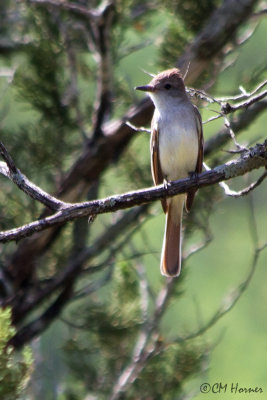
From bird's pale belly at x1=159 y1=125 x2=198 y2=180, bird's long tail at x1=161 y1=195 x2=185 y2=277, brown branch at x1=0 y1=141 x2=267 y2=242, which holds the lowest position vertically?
brown branch at x1=0 y1=141 x2=267 y2=242

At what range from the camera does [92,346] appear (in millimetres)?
4281

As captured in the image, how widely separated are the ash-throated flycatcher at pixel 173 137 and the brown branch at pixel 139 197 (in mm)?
1065

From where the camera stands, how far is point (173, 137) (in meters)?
4.32

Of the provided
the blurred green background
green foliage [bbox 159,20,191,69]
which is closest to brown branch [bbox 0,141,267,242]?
the blurred green background

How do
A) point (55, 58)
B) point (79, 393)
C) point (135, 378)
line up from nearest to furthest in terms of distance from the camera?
1. point (135, 378)
2. point (79, 393)
3. point (55, 58)

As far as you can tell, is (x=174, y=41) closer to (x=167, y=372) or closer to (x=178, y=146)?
(x=178, y=146)

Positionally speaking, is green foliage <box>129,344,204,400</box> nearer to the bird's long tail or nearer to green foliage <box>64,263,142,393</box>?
green foliage <box>64,263,142,393</box>

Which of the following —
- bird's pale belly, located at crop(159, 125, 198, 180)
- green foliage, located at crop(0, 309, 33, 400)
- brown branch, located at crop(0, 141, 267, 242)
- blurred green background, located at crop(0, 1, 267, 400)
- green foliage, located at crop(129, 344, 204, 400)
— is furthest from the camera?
blurred green background, located at crop(0, 1, 267, 400)

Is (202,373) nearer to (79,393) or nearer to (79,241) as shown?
(79,393)

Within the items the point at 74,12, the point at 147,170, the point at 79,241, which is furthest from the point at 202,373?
the point at 74,12

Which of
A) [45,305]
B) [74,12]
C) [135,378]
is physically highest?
[74,12]

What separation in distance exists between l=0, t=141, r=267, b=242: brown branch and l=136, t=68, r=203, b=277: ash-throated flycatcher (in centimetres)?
107

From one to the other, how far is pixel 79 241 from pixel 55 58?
95 centimetres

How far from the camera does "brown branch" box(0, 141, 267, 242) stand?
3.01 meters
